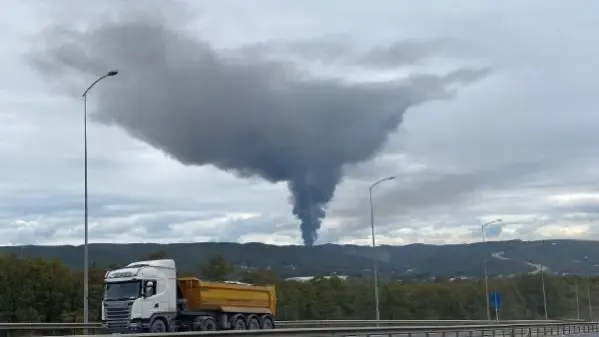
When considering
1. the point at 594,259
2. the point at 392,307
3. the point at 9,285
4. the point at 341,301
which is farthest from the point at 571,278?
the point at 9,285

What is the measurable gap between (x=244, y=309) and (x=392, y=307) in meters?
69.5

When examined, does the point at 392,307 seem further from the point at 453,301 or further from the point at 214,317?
the point at 214,317

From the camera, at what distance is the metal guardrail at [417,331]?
86.7 feet

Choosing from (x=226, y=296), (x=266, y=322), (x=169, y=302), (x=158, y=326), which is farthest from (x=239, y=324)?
(x=158, y=326)

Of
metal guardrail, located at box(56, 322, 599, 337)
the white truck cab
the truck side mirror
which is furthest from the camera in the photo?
the truck side mirror

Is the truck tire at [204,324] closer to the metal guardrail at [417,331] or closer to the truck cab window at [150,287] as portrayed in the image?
the truck cab window at [150,287]

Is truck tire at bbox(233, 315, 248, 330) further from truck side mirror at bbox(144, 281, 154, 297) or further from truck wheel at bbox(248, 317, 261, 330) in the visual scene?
truck side mirror at bbox(144, 281, 154, 297)

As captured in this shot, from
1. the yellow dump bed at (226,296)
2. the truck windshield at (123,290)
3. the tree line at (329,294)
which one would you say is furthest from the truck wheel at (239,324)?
the tree line at (329,294)

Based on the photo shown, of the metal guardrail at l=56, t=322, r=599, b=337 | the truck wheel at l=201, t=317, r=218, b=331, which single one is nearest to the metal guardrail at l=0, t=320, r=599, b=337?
the metal guardrail at l=56, t=322, r=599, b=337

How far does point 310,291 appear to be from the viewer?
9988 cm

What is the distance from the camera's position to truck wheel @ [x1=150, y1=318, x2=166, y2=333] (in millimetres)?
36125

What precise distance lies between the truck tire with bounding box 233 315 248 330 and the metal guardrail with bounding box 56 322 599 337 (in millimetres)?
7708

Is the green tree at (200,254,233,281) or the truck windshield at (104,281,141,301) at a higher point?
the green tree at (200,254,233,281)

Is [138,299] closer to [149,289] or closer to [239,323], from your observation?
[149,289]
